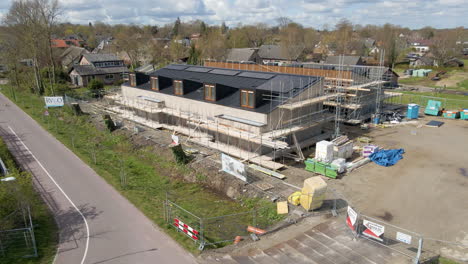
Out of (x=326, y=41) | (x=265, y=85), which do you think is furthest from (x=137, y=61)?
(x=265, y=85)

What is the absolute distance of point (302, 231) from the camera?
1630 cm

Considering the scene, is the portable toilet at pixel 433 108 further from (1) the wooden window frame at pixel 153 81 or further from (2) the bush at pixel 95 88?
(2) the bush at pixel 95 88

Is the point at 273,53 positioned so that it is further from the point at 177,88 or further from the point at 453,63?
the point at 177,88

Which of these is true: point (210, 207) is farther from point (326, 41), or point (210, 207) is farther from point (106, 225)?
point (326, 41)

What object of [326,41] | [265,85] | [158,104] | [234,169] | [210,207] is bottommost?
[210,207]

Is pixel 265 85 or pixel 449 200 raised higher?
pixel 265 85

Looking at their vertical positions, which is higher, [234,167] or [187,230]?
[234,167]

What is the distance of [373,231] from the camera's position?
1519 cm

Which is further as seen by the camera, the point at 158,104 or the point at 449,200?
the point at 158,104

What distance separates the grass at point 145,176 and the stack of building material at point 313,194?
1874 mm

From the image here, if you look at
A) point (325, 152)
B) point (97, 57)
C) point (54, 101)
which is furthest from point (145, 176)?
point (97, 57)

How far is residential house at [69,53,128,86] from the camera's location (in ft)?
204

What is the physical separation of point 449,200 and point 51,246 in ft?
77.4

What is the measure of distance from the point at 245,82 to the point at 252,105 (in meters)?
5.19
